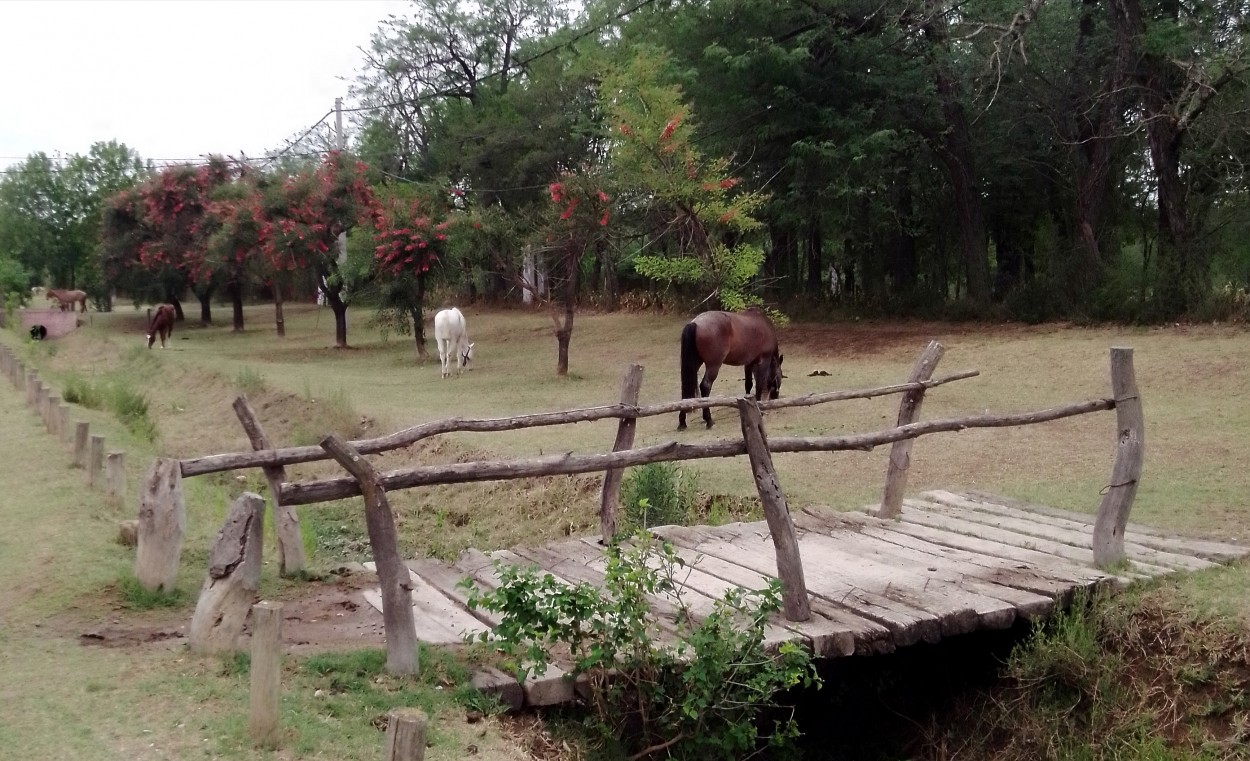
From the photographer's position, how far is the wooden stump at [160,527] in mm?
5051

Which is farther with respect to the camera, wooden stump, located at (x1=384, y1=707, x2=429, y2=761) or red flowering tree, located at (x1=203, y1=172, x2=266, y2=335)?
red flowering tree, located at (x1=203, y1=172, x2=266, y2=335)

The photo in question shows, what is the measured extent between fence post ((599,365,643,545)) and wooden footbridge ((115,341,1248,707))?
1 centimetres

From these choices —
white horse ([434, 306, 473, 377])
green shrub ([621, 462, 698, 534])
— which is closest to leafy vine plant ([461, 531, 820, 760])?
green shrub ([621, 462, 698, 534])

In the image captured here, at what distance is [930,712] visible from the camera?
5.73 metres

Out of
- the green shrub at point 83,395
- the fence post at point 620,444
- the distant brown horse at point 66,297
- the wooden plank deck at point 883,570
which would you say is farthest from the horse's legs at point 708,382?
the distant brown horse at point 66,297

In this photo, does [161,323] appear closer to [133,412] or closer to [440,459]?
[133,412]

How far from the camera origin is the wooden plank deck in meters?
4.81

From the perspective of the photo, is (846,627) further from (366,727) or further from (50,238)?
(50,238)

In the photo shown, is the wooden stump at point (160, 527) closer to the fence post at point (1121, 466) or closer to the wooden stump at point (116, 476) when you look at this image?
the wooden stump at point (116, 476)

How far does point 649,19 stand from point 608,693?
783 inches

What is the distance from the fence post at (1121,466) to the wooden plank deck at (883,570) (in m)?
0.15

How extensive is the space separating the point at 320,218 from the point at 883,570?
20413 mm

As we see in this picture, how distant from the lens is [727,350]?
1173 cm

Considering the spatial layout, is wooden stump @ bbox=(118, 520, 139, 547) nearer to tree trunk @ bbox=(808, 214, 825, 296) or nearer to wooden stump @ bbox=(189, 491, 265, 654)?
wooden stump @ bbox=(189, 491, 265, 654)
